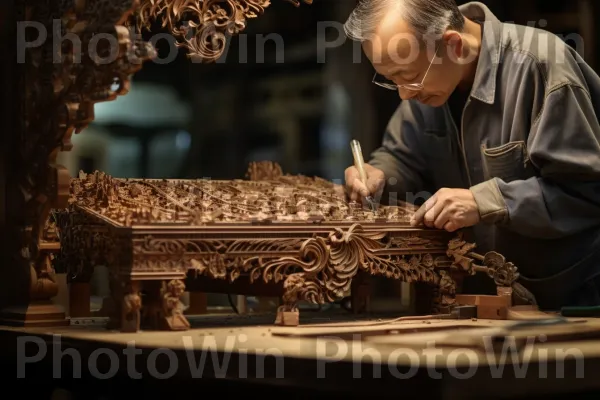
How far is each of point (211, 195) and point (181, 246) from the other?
35 centimetres

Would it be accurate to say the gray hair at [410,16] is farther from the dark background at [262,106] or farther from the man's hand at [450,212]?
the dark background at [262,106]

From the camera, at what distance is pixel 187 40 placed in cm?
249

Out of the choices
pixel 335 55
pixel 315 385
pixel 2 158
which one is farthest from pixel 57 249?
pixel 335 55

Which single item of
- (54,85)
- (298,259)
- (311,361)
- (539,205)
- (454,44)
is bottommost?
(311,361)

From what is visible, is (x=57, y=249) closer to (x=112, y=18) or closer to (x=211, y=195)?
(x=211, y=195)

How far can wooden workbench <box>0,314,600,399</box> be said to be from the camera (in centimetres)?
181

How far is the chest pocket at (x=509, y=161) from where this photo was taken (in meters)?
2.60

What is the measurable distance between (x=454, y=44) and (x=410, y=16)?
0.14 m

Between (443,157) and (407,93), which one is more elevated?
(407,93)

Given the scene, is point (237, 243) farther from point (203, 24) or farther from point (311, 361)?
point (203, 24)

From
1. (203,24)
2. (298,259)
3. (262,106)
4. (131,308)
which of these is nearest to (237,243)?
(298,259)

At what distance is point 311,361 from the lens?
72.9 inches

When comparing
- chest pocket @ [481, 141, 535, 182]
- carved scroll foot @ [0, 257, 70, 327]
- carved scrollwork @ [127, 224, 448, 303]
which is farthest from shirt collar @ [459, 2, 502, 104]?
carved scroll foot @ [0, 257, 70, 327]

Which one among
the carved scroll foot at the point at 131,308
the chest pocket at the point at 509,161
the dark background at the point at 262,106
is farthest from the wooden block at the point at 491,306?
the dark background at the point at 262,106
